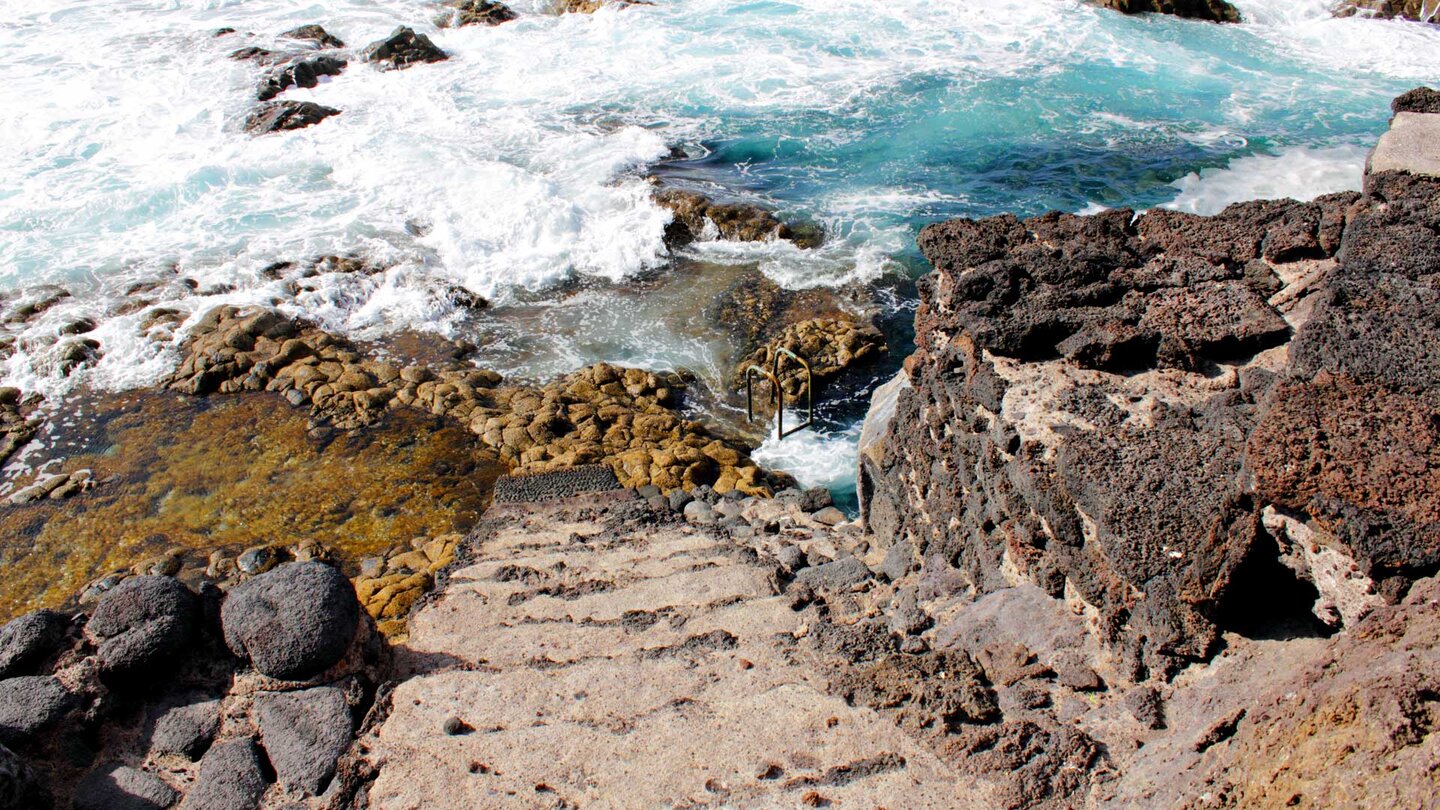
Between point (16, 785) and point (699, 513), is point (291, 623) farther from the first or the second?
point (699, 513)

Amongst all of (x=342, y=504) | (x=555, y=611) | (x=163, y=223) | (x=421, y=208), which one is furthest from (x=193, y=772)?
(x=163, y=223)

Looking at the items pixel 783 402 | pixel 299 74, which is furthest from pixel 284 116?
pixel 783 402

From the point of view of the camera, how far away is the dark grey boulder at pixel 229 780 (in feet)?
16.2

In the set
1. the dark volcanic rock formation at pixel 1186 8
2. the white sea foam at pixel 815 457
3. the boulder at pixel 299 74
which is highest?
the dark volcanic rock formation at pixel 1186 8

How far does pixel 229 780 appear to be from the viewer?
505cm

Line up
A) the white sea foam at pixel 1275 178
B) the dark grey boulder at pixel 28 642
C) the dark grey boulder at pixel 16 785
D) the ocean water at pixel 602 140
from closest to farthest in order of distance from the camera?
1. the dark grey boulder at pixel 16 785
2. the dark grey boulder at pixel 28 642
3. the ocean water at pixel 602 140
4. the white sea foam at pixel 1275 178

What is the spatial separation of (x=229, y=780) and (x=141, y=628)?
1.23 metres

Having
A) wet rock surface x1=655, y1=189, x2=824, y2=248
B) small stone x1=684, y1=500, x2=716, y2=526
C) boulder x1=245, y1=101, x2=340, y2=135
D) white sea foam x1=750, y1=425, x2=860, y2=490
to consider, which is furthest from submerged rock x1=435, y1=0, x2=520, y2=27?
small stone x1=684, y1=500, x2=716, y2=526

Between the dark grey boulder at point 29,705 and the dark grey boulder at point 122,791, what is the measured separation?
0.40m

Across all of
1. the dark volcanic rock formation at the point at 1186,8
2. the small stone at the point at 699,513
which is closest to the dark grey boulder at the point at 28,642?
the small stone at the point at 699,513

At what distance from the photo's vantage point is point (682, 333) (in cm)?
1416

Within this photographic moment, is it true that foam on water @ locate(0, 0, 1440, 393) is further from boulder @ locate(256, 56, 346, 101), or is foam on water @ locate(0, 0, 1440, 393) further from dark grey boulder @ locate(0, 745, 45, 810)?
dark grey boulder @ locate(0, 745, 45, 810)

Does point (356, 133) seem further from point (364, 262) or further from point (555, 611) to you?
point (555, 611)

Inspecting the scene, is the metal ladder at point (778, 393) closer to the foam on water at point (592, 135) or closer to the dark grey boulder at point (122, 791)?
the foam on water at point (592, 135)
